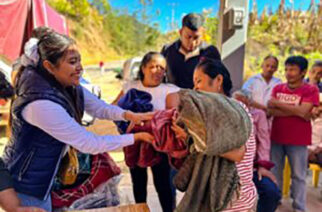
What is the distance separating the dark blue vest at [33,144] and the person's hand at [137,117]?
1.38 feet

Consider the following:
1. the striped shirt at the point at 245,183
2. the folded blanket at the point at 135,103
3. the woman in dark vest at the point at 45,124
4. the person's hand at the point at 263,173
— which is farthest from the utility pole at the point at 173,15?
the striped shirt at the point at 245,183

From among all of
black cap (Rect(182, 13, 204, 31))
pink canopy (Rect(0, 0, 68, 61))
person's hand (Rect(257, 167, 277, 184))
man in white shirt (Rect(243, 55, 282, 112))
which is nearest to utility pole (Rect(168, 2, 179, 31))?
pink canopy (Rect(0, 0, 68, 61))

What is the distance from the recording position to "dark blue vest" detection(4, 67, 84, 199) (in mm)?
1552

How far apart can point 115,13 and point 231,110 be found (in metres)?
22.7

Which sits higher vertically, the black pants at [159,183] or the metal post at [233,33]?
the metal post at [233,33]

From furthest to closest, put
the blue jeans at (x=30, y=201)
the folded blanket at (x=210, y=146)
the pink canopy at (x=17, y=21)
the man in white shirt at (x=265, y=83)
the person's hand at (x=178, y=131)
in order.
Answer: the pink canopy at (x=17, y=21) → the man in white shirt at (x=265, y=83) → the blue jeans at (x=30, y=201) → the person's hand at (x=178, y=131) → the folded blanket at (x=210, y=146)

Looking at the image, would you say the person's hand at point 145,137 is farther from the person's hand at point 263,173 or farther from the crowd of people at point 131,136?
the person's hand at point 263,173

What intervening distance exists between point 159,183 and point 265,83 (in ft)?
4.89

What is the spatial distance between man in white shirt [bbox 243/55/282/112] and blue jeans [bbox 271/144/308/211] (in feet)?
1.46

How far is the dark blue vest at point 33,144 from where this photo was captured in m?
1.55

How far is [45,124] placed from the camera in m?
1.52

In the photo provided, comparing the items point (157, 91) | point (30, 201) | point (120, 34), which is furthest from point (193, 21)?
point (120, 34)

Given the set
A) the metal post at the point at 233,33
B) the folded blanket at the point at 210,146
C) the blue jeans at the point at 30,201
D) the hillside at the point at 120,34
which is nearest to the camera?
the folded blanket at the point at 210,146

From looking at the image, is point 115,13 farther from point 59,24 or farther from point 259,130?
point 259,130
